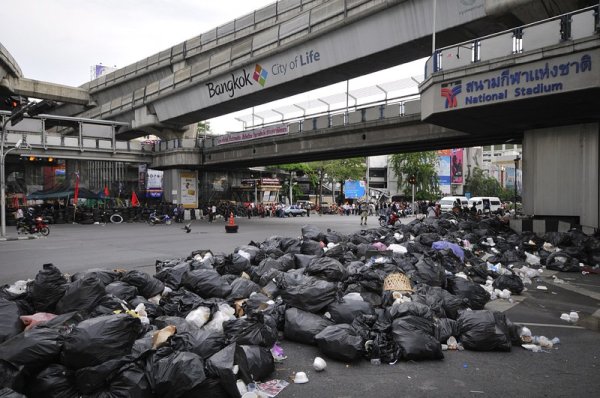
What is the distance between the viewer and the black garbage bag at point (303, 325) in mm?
4832

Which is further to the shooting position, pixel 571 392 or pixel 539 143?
pixel 539 143

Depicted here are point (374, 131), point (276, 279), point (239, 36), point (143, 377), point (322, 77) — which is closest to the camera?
point (143, 377)

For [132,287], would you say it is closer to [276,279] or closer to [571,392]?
[276,279]

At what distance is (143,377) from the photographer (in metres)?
3.31

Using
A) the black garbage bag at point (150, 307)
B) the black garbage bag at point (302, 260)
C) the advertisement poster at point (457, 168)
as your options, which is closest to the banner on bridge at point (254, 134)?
the black garbage bag at point (302, 260)

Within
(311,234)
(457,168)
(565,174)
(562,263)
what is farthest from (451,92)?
(457,168)

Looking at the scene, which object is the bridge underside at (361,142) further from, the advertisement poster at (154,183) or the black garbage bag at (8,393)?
the black garbage bag at (8,393)

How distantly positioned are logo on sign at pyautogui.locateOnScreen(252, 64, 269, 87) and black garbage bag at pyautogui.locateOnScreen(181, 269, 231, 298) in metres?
17.2

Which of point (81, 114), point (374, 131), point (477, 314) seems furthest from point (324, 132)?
point (81, 114)

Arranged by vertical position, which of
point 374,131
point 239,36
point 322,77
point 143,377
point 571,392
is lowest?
point 571,392

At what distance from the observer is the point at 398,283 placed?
19.9 ft

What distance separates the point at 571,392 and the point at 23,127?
1258 inches

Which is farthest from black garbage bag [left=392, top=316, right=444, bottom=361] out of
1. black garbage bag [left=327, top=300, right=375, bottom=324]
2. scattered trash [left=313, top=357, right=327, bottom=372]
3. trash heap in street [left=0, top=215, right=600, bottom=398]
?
scattered trash [left=313, top=357, right=327, bottom=372]

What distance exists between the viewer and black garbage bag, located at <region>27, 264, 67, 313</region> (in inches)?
190
